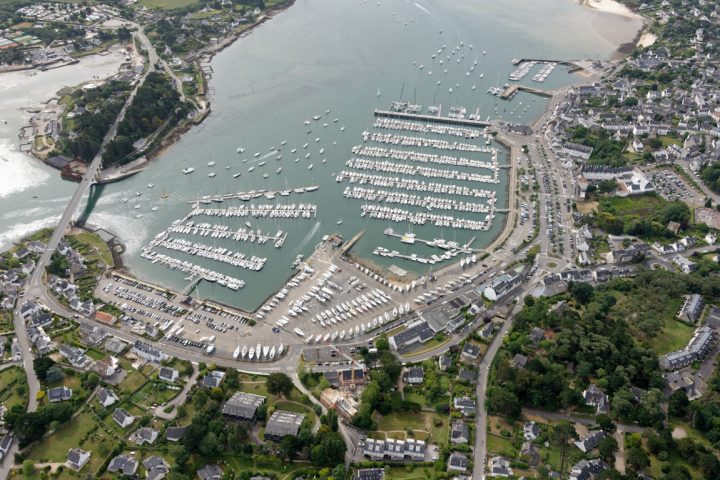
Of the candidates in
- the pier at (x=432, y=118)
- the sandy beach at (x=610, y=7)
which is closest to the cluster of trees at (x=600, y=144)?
the pier at (x=432, y=118)

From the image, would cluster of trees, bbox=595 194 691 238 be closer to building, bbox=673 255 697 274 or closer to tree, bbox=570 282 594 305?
building, bbox=673 255 697 274

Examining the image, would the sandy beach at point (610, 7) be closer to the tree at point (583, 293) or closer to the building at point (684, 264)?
the building at point (684, 264)

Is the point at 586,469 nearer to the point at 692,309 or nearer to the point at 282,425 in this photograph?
the point at 692,309

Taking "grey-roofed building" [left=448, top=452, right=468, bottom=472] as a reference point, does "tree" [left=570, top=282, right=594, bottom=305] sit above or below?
above

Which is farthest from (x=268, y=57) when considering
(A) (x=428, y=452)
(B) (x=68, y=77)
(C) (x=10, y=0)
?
Result: (A) (x=428, y=452)

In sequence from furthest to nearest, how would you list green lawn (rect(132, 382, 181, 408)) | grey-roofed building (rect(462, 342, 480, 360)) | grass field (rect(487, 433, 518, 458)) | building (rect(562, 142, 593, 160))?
building (rect(562, 142, 593, 160))
grey-roofed building (rect(462, 342, 480, 360))
green lawn (rect(132, 382, 181, 408))
grass field (rect(487, 433, 518, 458))

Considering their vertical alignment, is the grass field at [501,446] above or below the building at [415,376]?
above

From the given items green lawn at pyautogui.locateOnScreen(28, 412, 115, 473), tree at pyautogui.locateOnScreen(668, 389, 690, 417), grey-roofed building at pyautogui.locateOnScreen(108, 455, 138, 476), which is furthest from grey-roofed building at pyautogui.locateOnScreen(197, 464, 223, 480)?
tree at pyautogui.locateOnScreen(668, 389, 690, 417)
